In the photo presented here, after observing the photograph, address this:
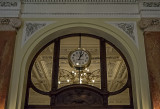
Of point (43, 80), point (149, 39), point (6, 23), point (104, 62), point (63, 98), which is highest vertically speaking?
point (6, 23)

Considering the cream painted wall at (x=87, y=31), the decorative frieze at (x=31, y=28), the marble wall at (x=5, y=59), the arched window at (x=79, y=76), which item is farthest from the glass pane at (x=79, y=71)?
the marble wall at (x=5, y=59)

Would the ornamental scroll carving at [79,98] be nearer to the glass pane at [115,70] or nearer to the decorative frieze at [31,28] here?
the glass pane at [115,70]

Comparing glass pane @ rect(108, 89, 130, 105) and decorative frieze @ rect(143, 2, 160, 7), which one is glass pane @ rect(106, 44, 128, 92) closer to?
glass pane @ rect(108, 89, 130, 105)

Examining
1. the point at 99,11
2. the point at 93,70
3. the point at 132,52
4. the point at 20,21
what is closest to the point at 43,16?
the point at 20,21

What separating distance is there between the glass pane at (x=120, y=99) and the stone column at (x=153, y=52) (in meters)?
0.82

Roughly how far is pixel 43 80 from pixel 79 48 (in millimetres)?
1333

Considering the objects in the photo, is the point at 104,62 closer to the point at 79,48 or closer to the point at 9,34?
the point at 79,48

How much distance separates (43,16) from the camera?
22.9ft

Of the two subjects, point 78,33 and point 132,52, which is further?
point 78,33

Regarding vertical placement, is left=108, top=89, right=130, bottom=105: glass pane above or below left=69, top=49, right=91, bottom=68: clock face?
below

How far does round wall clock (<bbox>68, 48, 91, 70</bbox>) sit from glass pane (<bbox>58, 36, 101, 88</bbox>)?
0.08 m

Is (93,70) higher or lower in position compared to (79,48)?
lower

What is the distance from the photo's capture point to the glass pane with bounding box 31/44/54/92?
21.7 feet

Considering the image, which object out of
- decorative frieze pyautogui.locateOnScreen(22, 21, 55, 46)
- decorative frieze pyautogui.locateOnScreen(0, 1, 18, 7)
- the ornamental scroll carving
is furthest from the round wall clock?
decorative frieze pyautogui.locateOnScreen(0, 1, 18, 7)
